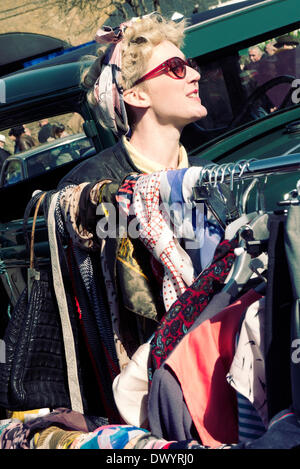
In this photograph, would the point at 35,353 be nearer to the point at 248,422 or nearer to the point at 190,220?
the point at 190,220

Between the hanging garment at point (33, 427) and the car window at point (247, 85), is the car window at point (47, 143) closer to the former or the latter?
the car window at point (247, 85)

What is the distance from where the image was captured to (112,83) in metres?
2.09

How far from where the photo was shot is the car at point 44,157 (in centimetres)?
351

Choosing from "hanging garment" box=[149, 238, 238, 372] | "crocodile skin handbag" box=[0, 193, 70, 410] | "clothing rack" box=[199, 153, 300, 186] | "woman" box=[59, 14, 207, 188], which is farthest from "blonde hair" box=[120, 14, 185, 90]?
"hanging garment" box=[149, 238, 238, 372]

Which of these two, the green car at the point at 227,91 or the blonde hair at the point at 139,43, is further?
the green car at the point at 227,91

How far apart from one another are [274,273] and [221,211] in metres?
0.44

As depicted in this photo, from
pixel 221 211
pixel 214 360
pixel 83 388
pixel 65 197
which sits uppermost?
pixel 65 197

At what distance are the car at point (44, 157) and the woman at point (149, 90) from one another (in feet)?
3.85

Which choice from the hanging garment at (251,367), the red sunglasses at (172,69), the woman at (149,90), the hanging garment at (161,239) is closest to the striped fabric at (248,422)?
the hanging garment at (251,367)

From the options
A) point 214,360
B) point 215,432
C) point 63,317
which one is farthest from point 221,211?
point 63,317

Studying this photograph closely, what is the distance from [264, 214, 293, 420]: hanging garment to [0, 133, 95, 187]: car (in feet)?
7.39

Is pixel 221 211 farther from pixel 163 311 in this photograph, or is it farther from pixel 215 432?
pixel 215 432
